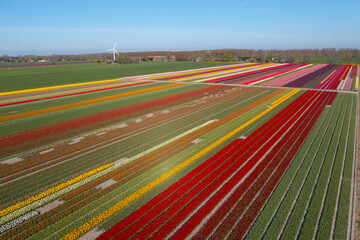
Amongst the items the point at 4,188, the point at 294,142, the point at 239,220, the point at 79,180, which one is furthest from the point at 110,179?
the point at 294,142

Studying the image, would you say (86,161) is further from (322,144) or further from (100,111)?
(322,144)

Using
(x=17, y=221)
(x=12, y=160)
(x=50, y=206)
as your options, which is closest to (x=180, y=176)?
(x=50, y=206)

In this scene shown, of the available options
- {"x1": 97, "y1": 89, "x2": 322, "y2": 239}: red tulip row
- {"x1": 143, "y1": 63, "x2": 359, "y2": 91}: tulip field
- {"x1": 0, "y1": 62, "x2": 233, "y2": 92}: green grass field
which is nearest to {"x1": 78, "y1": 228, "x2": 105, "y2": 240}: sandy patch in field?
{"x1": 97, "y1": 89, "x2": 322, "y2": 239}: red tulip row

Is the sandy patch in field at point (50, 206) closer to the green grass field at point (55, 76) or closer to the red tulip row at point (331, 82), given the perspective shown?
the red tulip row at point (331, 82)

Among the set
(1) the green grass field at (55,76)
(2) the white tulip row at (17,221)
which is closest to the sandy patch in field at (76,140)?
(2) the white tulip row at (17,221)

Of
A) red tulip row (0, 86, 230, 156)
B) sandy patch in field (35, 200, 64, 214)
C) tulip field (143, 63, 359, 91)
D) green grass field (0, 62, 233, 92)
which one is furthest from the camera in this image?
green grass field (0, 62, 233, 92)

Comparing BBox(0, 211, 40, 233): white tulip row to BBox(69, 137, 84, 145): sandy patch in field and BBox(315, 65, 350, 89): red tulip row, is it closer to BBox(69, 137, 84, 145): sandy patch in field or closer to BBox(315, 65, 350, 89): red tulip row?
BBox(69, 137, 84, 145): sandy patch in field
